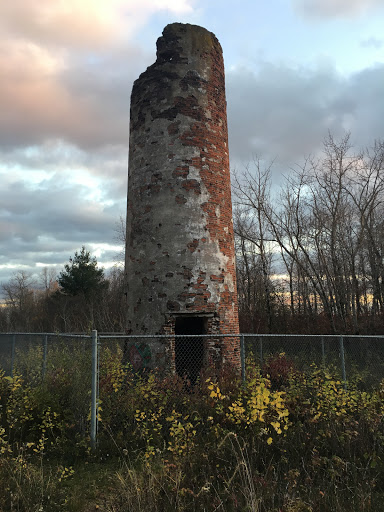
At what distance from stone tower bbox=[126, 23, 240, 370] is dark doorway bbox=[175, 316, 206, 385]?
0.51 ft

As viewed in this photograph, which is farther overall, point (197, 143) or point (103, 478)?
point (197, 143)

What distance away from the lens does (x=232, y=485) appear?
391cm

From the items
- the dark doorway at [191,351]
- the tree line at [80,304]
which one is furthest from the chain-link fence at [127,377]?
the tree line at [80,304]

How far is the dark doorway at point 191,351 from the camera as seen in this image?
9.33 m

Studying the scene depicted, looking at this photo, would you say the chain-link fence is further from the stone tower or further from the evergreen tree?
the evergreen tree

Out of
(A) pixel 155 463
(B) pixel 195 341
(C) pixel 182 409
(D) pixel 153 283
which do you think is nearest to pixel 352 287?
(B) pixel 195 341

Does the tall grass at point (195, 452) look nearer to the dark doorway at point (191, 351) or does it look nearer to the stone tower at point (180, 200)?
the stone tower at point (180, 200)

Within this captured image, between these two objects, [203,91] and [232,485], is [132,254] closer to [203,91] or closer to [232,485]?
[203,91]

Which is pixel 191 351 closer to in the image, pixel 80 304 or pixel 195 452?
pixel 195 452

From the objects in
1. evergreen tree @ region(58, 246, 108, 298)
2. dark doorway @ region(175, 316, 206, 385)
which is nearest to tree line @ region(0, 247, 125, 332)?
evergreen tree @ region(58, 246, 108, 298)

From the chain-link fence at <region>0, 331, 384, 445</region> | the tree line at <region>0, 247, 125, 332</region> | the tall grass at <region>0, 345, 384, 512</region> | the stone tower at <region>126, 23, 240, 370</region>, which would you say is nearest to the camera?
the tall grass at <region>0, 345, 384, 512</region>

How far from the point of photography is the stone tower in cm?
867

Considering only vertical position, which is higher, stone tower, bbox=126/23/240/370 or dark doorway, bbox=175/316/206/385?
stone tower, bbox=126/23/240/370

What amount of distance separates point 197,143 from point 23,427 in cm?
711
